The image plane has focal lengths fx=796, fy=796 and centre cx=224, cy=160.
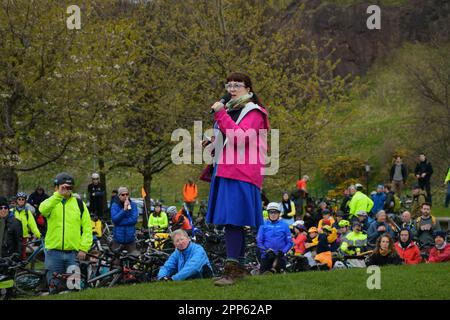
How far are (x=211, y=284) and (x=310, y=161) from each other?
71.0 ft

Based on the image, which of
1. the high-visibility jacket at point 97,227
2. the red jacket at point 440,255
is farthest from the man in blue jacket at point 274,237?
the high-visibility jacket at point 97,227

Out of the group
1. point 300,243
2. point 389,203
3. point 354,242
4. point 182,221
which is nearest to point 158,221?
point 182,221

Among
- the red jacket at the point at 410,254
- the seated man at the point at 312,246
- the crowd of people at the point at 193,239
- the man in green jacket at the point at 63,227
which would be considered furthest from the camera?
the seated man at the point at 312,246

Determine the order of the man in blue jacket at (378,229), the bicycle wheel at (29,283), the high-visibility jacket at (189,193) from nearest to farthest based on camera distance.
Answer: the bicycle wheel at (29,283), the man in blue jacket at (378,229), the high-visibility jacket at (189,193)

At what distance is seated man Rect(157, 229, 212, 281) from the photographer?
1014cm

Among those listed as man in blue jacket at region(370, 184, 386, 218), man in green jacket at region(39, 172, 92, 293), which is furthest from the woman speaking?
man in blue jacket at region(370, 184, 386, 218)

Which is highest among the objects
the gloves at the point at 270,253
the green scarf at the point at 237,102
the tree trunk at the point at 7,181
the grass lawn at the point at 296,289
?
the green scarf at the point at 237,102

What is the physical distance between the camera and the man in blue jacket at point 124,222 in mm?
16453

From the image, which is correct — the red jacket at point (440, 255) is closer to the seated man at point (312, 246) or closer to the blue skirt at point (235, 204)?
the seated man at point (312, 246)

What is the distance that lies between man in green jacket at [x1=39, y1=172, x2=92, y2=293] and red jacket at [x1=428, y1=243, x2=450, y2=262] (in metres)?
6.58

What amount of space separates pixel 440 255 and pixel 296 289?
6.42m

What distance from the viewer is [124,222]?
648 inches

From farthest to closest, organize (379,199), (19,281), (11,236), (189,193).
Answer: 1. (189,193)
2. (379,199)
3. (11,236)
4. (19,281)

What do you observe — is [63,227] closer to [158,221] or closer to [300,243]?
[300,243]
